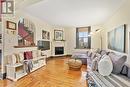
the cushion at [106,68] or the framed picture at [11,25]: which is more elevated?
the framed picture at [11,25]

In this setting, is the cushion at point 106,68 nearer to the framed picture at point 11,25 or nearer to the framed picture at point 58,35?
the framed picture at point 11,25

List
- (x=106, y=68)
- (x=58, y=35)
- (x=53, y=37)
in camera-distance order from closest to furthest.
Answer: (x=106, y=68)
(x=53, y=37)
(x=58, y=35)

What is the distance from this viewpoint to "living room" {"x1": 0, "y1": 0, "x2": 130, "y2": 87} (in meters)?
3.34

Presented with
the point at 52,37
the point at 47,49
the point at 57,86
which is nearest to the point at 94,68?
the point at 57,86

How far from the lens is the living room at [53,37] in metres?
3.34

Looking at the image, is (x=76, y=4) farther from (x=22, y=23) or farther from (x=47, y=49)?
(x=47, y=49)

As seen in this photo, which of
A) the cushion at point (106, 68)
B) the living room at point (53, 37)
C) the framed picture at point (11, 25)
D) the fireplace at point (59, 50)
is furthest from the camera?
the fireplace at point (59, 50)

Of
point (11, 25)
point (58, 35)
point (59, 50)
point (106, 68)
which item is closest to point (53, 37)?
point (58, 35)

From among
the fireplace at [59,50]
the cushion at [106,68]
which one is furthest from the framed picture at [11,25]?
the fireplace at [59,50]

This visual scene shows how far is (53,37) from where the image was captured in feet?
26.8

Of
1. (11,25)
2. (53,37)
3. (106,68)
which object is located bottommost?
(106,68)

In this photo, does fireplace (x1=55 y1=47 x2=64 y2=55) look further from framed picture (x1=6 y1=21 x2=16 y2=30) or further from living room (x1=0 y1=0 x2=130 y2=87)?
framed picture (x1=6 y1=21 x2=16 y2=30)

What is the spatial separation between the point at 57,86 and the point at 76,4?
252 centimetres

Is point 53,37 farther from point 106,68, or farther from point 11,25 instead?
point 106,68
